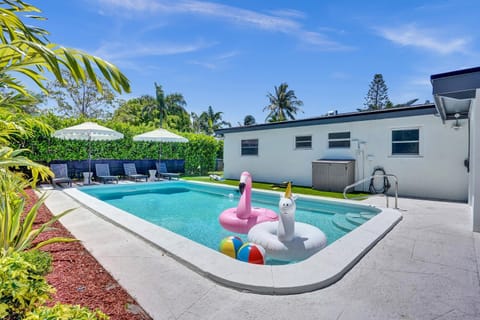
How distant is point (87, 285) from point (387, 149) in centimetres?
1141

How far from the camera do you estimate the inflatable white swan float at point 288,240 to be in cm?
467

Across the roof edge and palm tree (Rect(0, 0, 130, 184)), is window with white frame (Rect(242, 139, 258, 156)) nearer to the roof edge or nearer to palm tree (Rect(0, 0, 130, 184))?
the roof edge

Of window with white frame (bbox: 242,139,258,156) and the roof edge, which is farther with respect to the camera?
window with white frame (bbox: 242,139,258,156)

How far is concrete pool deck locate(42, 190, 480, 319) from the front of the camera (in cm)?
261

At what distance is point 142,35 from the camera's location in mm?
10727

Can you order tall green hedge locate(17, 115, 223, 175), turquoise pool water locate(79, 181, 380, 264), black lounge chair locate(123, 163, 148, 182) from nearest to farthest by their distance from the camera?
turquoise pool water locate(79, 181, 380, 264), tall green hedge locate(17, 115, 223, 175), black lounge chair locate(123, 163, 148, 182)

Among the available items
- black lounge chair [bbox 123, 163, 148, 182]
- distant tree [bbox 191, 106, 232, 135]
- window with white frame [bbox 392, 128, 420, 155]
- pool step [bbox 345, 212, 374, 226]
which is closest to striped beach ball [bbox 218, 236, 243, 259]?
pool step [bbox 345, 212, 374, 226]

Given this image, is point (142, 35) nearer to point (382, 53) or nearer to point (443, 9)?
point (443, 9)

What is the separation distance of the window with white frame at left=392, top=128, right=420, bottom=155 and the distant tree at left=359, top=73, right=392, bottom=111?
119ft

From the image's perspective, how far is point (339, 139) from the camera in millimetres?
12102

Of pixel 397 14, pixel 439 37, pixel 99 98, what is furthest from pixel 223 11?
pixel 99 98

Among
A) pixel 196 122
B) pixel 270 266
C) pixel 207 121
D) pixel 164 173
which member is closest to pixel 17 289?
pixel 270 266

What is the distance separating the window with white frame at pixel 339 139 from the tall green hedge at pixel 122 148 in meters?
11.5

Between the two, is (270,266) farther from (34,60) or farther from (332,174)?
(332,174)
